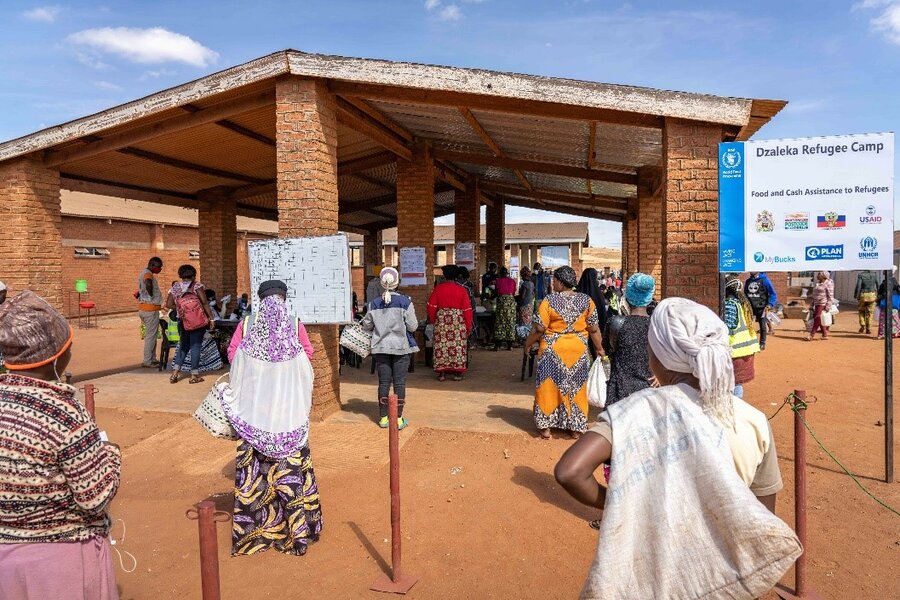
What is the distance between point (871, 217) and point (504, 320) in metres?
7.93

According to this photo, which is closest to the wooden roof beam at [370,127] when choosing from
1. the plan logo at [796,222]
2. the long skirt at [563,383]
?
the long skirt at [563,383]

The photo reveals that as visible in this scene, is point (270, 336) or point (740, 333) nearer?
point (270, 336)

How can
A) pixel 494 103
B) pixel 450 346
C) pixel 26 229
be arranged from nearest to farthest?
pixel 494 103, pixel 26 229, pixel 450 346

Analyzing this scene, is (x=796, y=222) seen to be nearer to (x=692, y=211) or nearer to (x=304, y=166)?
(x=692, y=211)

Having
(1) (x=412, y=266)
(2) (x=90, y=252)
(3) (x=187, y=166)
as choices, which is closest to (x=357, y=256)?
(2) (x=90, y=252)

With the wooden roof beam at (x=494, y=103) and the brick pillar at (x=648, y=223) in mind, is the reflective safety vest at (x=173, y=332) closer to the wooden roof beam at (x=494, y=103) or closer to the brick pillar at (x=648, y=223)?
the wooden roof beam at (x=494, y=103)

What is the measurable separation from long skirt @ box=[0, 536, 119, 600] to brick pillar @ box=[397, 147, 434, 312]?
7.91m

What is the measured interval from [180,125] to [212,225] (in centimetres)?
588

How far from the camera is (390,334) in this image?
614 cm

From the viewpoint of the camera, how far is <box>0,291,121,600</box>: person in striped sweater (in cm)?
187

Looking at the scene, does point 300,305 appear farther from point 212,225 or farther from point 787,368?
point 787,368

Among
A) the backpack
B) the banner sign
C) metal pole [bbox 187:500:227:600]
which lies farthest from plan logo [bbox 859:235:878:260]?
the backpack

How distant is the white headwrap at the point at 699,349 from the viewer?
1.66 m

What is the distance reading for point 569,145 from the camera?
8781 millimetres
